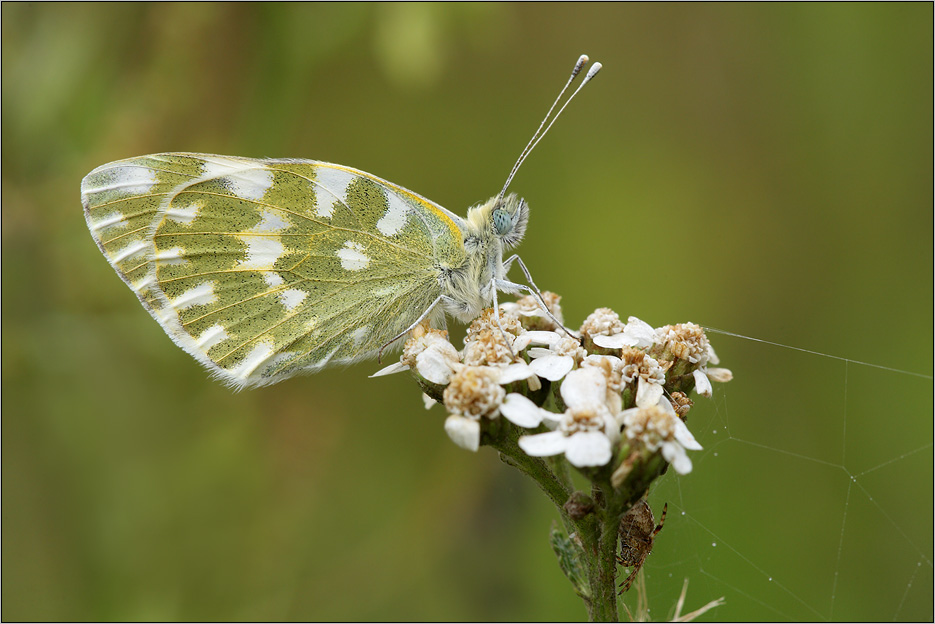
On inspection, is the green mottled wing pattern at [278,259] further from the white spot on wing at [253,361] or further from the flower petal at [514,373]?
the flower petal at [514,373]

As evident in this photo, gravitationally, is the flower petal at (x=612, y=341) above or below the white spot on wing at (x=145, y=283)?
below

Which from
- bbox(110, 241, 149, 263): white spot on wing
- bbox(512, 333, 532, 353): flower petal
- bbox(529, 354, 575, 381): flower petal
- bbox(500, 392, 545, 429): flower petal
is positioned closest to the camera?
bbox(500, 392, 545, 429): flower petal

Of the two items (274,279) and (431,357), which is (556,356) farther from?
(274,279)

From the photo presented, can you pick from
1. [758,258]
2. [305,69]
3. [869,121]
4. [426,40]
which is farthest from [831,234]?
[305,69]

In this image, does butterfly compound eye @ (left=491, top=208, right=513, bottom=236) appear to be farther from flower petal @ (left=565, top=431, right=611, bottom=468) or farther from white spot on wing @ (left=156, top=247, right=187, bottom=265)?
white spot on wing @ (left=156, top=247, right=187, bottom=265)

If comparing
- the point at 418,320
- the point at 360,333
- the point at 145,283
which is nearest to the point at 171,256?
the point at 145,283

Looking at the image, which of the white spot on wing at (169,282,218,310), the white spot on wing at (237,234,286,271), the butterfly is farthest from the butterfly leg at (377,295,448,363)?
the white spot on wing at (169,282,218,310)

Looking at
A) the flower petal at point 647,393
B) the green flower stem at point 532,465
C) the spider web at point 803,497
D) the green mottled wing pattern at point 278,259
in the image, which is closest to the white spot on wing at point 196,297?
the green mottled wing pattern at point 278,259
